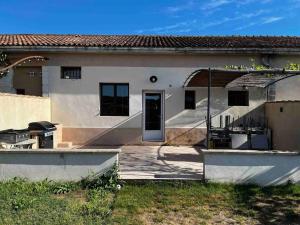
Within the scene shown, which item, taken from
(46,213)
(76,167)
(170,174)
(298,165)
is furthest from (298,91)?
(46,213)

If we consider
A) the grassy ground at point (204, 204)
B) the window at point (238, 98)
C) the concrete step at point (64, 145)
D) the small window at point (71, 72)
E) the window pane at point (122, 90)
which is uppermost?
the small window at point (71, 72)

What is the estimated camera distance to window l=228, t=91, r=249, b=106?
1506 centimetres

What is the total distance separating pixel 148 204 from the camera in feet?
23.9

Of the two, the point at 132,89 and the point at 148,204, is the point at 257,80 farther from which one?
the point at 148,204

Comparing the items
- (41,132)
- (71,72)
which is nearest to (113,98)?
(71,72)

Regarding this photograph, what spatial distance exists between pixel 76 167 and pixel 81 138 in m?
6.77

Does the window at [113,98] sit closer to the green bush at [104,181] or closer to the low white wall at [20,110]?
the low white wall at [20,110]

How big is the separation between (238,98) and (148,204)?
9.10 meters

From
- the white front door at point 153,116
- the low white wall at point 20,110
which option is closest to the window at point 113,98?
the white front door at point 153,116

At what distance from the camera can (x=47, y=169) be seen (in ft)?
27.1

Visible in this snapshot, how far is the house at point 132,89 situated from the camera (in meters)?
14.7

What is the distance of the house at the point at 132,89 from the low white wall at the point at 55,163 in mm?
6487

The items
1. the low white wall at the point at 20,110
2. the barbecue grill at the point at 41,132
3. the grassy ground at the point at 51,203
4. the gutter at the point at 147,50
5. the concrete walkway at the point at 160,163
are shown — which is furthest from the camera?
the gutter at the point at 147,50

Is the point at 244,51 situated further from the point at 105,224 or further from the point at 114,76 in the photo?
the point at 105,224
